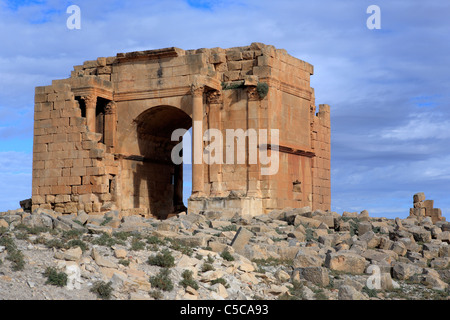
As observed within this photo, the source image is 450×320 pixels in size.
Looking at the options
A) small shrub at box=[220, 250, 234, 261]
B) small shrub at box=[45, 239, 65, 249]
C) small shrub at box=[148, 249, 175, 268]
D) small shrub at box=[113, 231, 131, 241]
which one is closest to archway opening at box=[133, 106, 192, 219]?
small shrub at box=[113, 231, 131, 241]

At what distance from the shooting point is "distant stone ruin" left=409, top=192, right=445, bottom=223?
28.4 metres

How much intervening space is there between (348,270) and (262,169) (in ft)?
29.8

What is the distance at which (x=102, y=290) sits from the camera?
1100 centimetres

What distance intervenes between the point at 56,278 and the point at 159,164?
678 inches

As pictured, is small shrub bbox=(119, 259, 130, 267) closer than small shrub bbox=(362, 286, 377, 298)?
Yes

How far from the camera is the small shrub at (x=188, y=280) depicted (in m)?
12.0

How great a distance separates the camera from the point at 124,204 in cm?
2614

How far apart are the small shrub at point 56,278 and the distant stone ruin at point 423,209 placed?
66.7 feet

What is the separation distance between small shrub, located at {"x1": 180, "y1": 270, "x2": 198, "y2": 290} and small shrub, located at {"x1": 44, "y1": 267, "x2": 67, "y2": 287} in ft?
7.02

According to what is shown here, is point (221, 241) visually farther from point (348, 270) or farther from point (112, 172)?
point (112, 172)

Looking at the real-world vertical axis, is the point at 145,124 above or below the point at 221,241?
above

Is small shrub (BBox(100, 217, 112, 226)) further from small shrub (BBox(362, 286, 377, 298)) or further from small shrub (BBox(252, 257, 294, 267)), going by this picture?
small shrub (BBox(362, 286, 377, 298))
